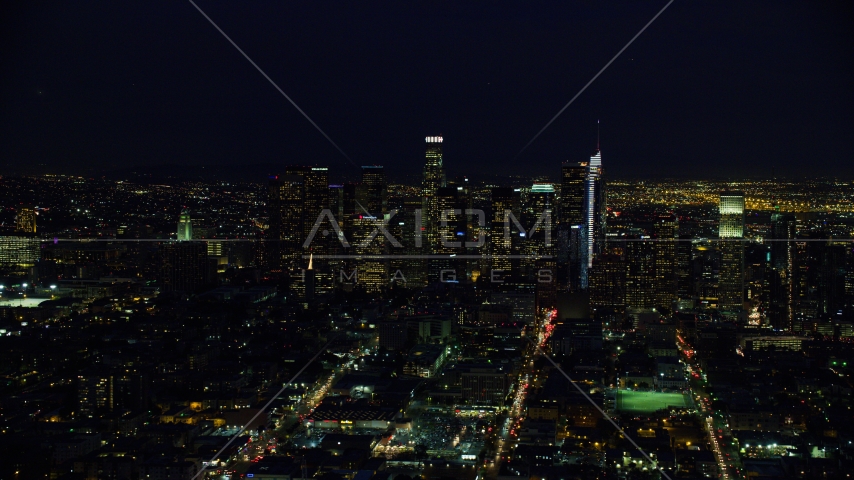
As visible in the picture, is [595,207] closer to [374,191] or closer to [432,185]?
[432,185]

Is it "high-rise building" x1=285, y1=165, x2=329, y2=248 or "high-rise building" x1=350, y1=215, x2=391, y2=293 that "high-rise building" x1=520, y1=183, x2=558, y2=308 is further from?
Answer: "high-rise building" x1=285, y1=165, x2=329, y2=248

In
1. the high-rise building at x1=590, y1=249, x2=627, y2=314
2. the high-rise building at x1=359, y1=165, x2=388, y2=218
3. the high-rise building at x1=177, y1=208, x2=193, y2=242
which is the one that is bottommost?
the high-rise building at x1=590, y1=249, x2=627, y2=314

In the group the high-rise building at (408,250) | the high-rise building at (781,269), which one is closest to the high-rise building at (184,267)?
the high-rise building at (408,250)

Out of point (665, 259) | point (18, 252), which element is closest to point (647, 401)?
point (665, 259)

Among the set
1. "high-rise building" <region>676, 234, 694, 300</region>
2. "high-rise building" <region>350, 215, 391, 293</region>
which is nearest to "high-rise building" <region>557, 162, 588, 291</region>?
"high-rise building" <region>676, 234, 694, 300</region>

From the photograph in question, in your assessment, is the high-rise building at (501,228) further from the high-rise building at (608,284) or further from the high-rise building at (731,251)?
the high-rise building at (731,251)
